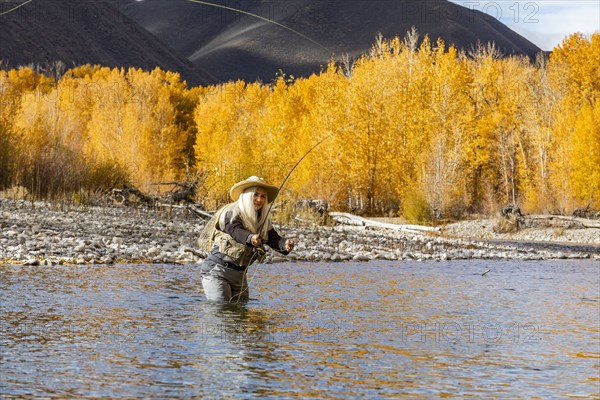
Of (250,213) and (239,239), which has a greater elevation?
(250,213)

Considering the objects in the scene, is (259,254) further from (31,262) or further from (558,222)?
(558,222)

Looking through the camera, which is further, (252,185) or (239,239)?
(252,185)

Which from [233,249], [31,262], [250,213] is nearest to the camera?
[250,213]

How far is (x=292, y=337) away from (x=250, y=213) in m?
1.37

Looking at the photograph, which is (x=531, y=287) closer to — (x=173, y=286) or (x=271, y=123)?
(x=173, y=286)

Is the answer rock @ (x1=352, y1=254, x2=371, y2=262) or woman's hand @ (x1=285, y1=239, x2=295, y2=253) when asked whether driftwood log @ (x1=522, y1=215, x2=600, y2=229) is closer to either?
rock @ (x1=352, y1=254, x2=371, y2=262)

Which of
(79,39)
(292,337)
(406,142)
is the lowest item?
(292,337)

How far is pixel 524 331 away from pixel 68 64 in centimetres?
10932

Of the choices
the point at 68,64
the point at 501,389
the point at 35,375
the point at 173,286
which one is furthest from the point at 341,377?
the point at 68,64

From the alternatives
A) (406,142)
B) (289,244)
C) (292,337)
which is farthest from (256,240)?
(406,142)

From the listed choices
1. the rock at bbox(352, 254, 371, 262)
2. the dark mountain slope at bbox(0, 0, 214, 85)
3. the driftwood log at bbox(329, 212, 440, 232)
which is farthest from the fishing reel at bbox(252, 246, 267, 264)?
the dark mountain slope at bbox(0, 0, 214, 85)

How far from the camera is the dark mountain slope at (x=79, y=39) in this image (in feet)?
359

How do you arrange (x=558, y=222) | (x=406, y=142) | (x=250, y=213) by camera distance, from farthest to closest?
(x=406, y=142), (x=558, y=222), (x=250, y=213)

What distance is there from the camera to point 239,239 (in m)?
8.59
